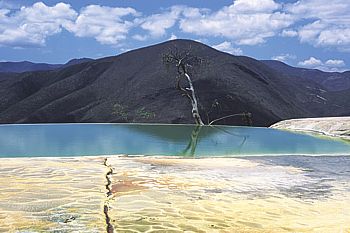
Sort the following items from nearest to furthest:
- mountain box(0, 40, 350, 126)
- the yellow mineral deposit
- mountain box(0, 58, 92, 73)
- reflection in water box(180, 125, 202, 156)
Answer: the yellow mineral deposit, reflection in water box(180, 125, 202, 156), mountain box(0, 40, 350, 126), mountain box(0, 58, 92, 73)

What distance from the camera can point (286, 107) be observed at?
98.6 feet

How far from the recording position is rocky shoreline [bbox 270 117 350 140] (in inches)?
618

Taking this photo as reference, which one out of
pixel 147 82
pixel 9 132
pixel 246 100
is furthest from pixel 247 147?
pixel 147 82

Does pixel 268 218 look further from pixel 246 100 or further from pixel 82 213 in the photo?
pixel 246 100

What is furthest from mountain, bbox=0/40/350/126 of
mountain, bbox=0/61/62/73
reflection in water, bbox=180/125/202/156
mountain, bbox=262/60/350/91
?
mountain, bbox=0/61/62/73

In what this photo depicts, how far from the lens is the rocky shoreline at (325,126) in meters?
15.7

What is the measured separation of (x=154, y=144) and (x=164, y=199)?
7.03 metres

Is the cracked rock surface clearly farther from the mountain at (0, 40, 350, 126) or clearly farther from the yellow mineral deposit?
the mountain at (0, 40, 350, 126)

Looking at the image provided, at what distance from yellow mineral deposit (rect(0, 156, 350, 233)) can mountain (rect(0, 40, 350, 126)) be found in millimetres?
15839

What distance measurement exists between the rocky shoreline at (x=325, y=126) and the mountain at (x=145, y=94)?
5382mm

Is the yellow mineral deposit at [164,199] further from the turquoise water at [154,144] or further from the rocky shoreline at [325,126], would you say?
the rocky shoreline at [325,126]

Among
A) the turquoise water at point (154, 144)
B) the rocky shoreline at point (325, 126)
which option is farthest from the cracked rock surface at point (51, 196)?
the rocky shoreline at point (325, 126)

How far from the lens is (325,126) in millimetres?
16844

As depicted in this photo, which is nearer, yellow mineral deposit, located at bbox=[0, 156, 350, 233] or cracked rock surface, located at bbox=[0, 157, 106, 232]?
cracked rock surface, located at bbox=[0, 157, 106, 232]
